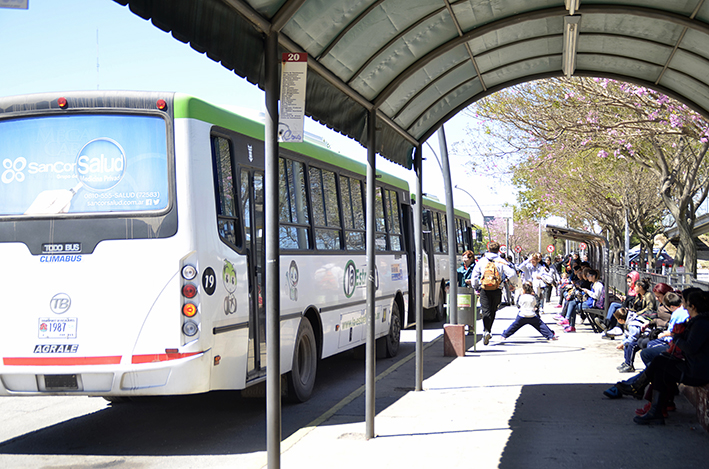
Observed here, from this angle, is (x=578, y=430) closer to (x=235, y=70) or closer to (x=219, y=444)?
(x=219, y=444)

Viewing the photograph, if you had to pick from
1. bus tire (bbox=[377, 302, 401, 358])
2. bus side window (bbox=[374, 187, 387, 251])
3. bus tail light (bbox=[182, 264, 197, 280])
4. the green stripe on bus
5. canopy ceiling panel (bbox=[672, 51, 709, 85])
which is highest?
canopy ceiling panel (bbox=[672, 51, 709, 85])

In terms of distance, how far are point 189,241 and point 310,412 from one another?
9.49 ft

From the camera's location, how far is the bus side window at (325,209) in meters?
9.46

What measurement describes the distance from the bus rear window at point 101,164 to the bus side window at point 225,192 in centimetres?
59

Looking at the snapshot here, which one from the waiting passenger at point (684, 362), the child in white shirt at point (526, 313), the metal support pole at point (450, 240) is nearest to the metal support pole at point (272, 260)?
the waiting passenger at point (684, 362)

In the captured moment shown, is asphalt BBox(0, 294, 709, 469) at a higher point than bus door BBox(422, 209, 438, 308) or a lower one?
lower

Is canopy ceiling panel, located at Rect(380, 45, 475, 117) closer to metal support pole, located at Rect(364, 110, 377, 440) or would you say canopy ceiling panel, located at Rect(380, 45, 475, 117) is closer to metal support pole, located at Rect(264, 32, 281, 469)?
metal support pole, located at Rect(364, 110, 377, 440)

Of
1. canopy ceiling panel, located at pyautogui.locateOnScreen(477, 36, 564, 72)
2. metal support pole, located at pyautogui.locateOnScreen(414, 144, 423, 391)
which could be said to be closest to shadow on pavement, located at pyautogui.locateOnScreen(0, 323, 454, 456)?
metal support pole, located at pyautogui.locateOnScreen(414, 144, 423, 391)

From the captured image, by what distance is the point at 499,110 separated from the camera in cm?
1964

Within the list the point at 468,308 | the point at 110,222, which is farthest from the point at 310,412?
the point at 468,308

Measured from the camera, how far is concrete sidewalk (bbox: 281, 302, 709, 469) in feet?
→ 19.9

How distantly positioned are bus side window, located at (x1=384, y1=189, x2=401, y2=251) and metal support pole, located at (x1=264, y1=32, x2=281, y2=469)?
8615 millimetres

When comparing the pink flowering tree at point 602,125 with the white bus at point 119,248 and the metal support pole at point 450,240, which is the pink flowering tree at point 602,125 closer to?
the metal support pole at point 450,240

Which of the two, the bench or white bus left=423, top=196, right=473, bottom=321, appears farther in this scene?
white bus left=423, top=196, right=473, bottom=321
